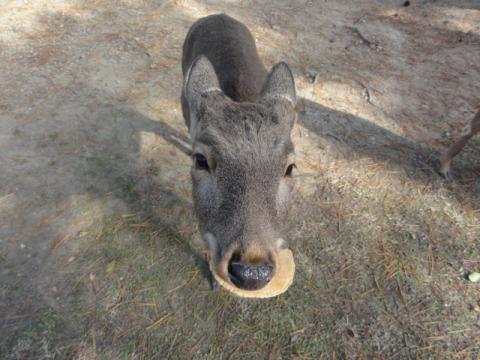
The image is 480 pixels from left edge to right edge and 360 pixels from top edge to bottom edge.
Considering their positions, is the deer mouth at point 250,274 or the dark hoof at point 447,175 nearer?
the deer mouth at point 250,274

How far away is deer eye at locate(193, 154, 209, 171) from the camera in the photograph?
275 cm

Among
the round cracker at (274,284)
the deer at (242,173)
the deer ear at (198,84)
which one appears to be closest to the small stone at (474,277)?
the round cracker at (274,284)

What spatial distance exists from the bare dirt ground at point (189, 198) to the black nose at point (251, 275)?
60.2 inches

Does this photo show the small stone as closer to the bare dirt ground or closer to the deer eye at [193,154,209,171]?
the bare dirt ground

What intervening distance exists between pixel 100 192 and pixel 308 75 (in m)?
4.37

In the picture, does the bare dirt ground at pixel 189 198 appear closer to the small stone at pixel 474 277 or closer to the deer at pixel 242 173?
the small stone at pixel 474 277

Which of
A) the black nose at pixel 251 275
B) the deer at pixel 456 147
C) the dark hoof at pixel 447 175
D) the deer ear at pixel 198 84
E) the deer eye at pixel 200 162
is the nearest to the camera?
the black nose at pixel 251 275

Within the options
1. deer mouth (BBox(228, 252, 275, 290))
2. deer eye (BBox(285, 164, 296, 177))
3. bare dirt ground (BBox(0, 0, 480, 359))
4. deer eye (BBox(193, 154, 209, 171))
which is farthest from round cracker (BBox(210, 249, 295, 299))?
bare dirt ground (BBox(0, 0, 480, 359))

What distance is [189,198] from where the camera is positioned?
455 centimetres

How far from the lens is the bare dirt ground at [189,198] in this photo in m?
3.43

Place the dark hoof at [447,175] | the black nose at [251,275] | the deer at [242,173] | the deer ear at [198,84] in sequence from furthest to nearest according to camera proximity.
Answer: the dark hoof at [447,175] < the deer ear at [198,84] < the deer at [242,173] < the black nose at [251,275]

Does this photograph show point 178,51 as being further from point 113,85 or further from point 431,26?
point 431,26

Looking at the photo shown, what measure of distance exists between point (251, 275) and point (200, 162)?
43.1 inches

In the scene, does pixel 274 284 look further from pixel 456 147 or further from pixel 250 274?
pixel 456 147
